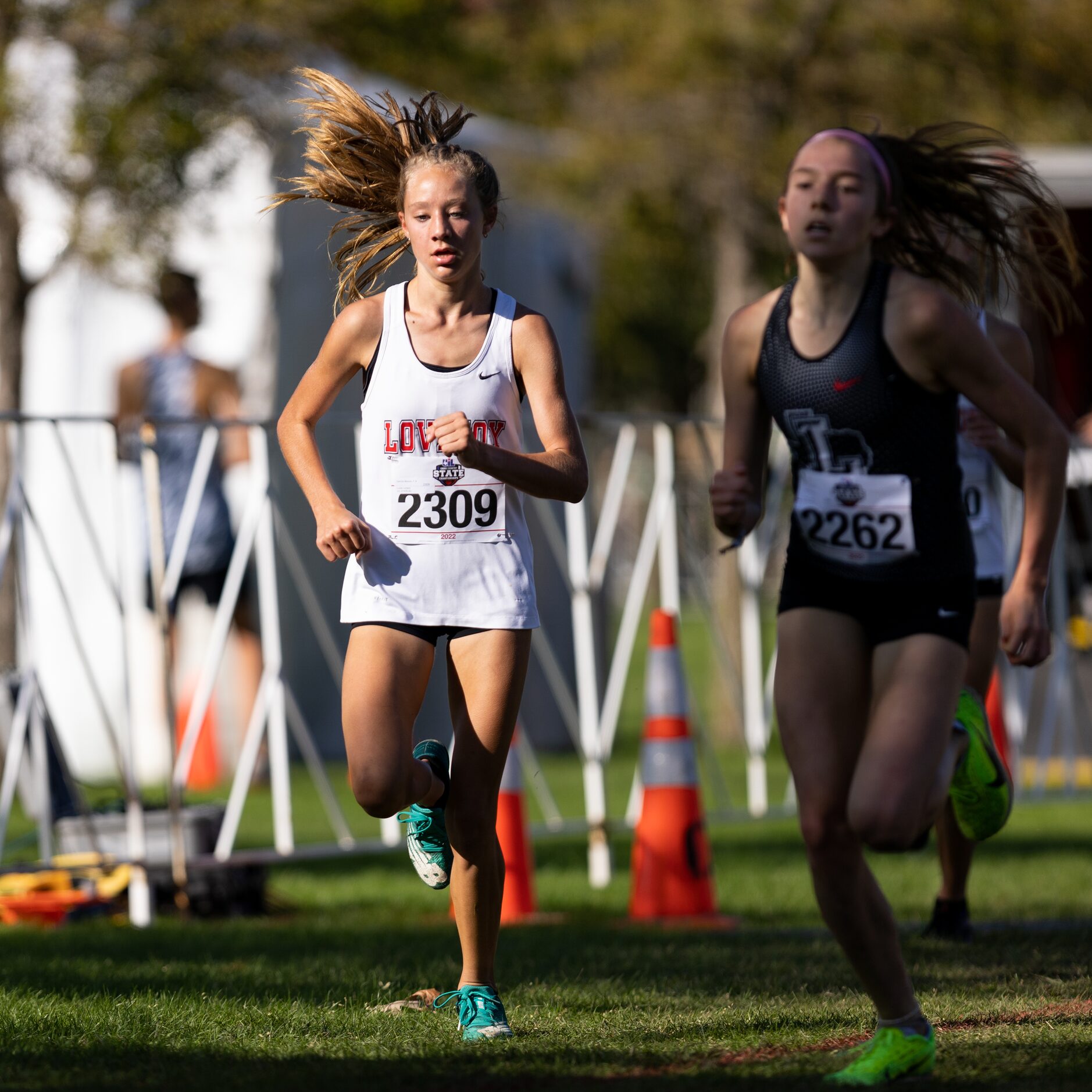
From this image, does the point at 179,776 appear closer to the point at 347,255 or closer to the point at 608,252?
the point at 347,255

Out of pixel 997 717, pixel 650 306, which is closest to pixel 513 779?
pixel 997 717

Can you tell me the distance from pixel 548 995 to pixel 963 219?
223cm

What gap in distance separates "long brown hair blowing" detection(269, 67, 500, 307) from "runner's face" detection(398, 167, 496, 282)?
12 cm

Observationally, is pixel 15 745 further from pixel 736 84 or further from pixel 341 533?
pixel 736 84

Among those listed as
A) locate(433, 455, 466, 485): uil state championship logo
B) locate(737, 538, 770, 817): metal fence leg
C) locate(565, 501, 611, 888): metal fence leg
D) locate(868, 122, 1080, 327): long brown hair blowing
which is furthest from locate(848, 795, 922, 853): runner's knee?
locate(737, 538, 770, 817): metal fence leg

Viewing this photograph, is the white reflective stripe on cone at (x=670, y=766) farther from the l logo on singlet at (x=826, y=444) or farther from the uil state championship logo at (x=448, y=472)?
the l logo on singlet at (x=826, y=444)

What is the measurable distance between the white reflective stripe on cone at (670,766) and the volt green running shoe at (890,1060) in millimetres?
2965

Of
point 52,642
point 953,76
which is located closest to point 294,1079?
point 52,642

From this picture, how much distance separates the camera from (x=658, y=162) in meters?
13.2

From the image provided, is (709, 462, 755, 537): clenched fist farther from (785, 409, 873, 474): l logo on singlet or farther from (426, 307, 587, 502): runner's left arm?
(426, 307, 587, 502): runner's left arm

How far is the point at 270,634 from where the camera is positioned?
730cm

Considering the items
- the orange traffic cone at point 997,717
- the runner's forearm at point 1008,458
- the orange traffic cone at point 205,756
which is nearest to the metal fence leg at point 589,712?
the orange traffic cone at point 997,717

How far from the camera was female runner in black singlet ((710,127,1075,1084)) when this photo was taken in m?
3.77

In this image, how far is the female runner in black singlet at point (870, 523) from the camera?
377cm
